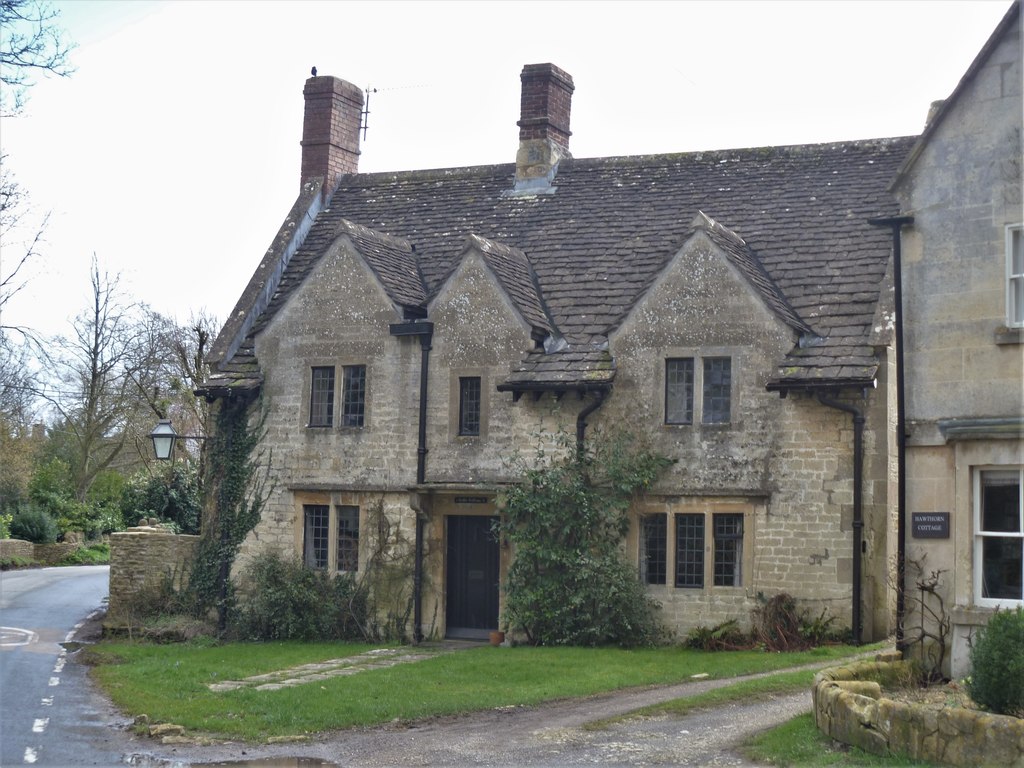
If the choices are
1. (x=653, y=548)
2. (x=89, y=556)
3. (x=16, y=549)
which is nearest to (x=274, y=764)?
(x=653, y=548)

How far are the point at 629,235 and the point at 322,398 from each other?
275 inches

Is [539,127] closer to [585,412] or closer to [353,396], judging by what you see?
[353,396]

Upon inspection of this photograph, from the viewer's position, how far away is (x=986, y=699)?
12.1 m

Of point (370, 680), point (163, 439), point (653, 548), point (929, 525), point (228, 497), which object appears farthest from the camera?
point (228, 497)

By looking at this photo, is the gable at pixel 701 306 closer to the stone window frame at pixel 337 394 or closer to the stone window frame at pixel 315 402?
the stone window frame at pixel 337 394

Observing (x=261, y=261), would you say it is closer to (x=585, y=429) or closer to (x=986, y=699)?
(x=585, y=429)

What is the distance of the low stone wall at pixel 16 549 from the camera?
43.8 meters

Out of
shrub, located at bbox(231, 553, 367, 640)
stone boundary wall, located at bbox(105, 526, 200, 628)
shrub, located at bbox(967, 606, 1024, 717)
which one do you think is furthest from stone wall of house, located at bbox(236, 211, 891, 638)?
shrub, located at bbox(967, 606, 1024, 717)

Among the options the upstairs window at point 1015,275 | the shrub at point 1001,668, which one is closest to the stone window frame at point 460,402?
the upstairs window at point 1015,275

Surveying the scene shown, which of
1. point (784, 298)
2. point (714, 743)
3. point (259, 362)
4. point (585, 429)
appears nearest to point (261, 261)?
point (259, 362)

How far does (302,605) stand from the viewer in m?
24.3

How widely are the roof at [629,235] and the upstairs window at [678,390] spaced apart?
1099 mm

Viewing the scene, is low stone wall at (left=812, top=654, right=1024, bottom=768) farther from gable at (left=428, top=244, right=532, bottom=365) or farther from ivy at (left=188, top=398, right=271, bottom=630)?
ivy at (left=188, top=398, right=271, bottom=630)

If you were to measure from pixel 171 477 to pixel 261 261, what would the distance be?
58.2 feet
